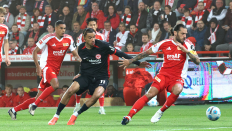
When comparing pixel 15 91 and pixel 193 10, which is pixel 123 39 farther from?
pixel 15 91

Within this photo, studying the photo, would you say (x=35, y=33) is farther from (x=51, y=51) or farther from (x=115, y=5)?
(x=51, y=51)

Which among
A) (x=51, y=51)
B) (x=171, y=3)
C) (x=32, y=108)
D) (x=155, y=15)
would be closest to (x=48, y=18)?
(x=155, y=15)

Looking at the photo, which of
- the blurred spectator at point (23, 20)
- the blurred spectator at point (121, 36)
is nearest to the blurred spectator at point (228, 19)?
the blurred spectator at point (121, 36)

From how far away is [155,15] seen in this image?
1562 cm

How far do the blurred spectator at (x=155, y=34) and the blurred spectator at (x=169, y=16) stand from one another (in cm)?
52

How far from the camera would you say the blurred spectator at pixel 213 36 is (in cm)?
1425

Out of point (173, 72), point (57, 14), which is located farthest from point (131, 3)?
point (173, 72)

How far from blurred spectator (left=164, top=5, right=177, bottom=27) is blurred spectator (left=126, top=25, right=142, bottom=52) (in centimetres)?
118

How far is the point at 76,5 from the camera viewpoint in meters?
18.1

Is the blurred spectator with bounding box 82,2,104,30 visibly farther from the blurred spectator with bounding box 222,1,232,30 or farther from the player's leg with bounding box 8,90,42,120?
the player's leg with bounding box 8,90,42,120

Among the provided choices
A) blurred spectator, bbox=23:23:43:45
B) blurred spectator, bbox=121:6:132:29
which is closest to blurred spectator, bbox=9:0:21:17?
blurred spectator, bbox=23:23:43:45

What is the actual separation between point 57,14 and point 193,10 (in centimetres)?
604

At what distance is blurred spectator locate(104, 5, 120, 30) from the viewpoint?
16.6 meters

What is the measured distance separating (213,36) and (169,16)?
187 cm
